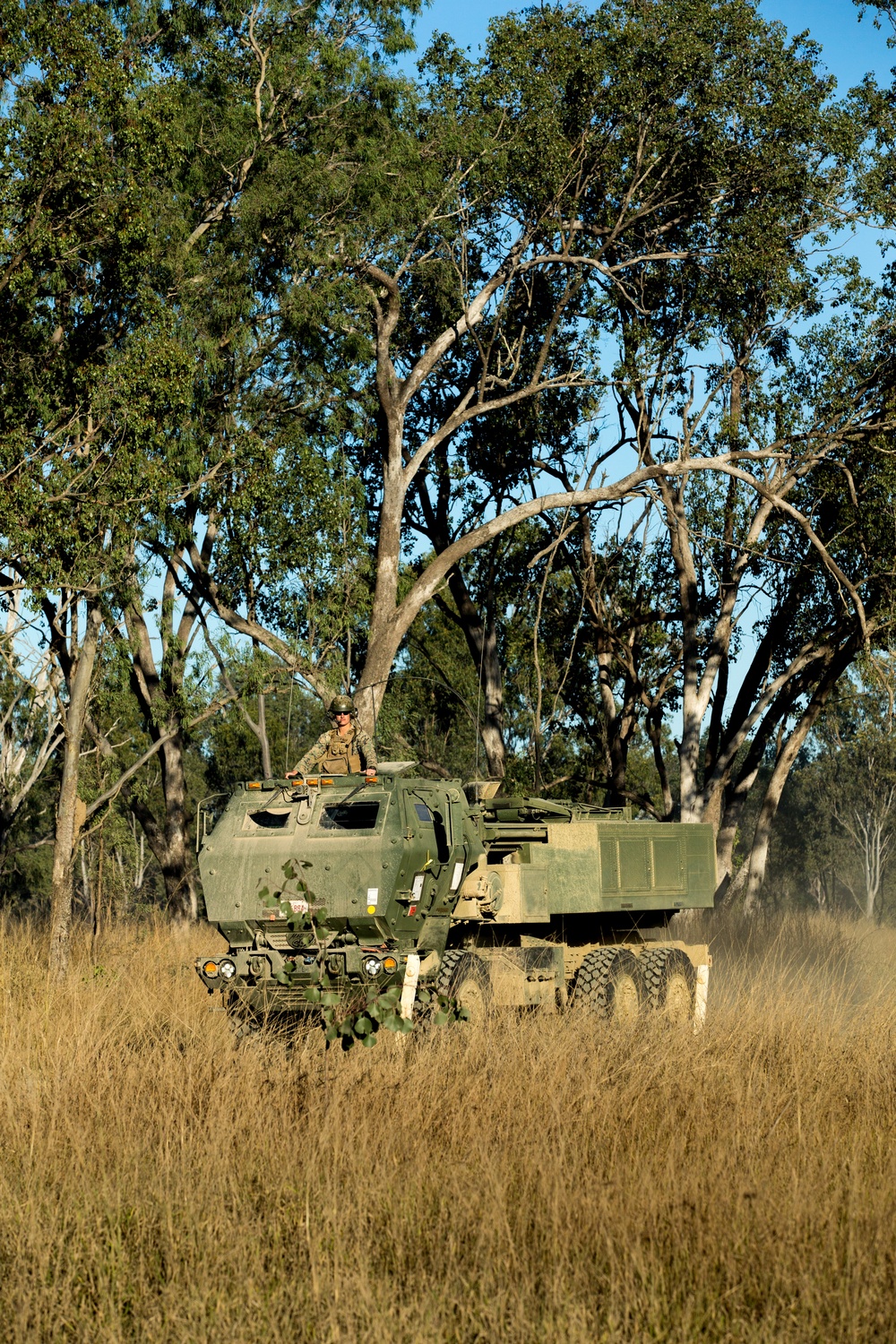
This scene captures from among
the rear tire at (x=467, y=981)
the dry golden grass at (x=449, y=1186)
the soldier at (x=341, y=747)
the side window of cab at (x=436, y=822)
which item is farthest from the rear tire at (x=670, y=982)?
the soldier at (x=341, y=747)

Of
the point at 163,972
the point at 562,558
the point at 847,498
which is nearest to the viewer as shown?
the point at 163,972

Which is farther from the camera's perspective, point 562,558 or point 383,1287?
point 562,558

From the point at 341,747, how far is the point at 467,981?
233 centimetres

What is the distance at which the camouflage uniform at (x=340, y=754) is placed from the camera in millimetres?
11914

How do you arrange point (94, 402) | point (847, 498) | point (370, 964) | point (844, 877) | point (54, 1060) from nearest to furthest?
point (54, 1060) → point (370, 964) → point (94, 402) → point (847, 498) → point (844, 877)

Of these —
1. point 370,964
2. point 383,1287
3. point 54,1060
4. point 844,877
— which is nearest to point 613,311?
point 370,964

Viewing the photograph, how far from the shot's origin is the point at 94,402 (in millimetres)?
16234

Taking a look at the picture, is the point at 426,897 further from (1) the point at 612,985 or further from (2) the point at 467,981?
(1) the point at 612,985

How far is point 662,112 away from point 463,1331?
21457mm

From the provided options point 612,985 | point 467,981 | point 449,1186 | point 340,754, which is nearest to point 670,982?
point 612,985

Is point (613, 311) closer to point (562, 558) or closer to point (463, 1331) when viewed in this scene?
point (562, 558)

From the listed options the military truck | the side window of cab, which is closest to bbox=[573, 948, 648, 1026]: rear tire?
the military truck

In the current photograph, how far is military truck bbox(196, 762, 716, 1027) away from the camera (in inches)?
412

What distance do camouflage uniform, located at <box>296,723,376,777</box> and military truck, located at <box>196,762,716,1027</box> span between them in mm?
239
